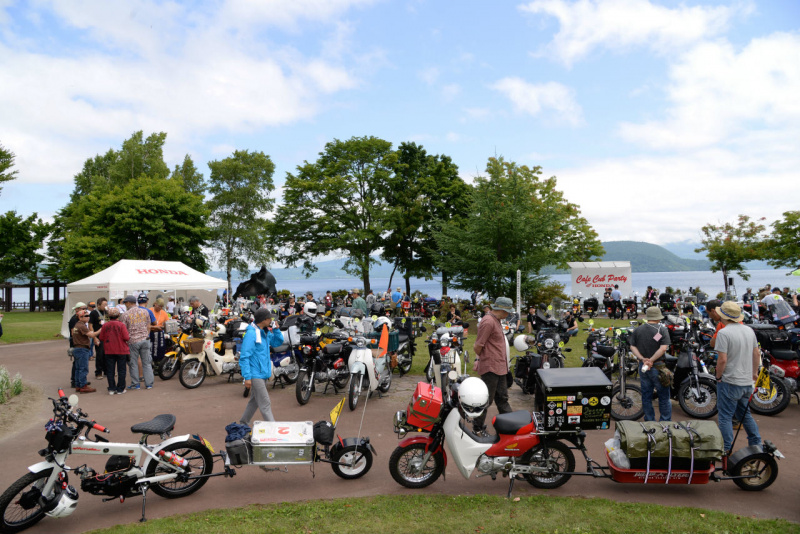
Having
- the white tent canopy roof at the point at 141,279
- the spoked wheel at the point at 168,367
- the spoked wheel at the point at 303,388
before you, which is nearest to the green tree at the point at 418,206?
the white tent canopy roof at the point at 141,279

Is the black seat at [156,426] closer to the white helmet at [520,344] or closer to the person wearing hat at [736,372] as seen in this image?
the white helmet at [520,344]

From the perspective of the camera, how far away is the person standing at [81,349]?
9.00m

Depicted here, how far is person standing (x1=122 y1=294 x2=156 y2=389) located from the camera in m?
9.33

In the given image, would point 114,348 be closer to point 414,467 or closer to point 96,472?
point 96,472

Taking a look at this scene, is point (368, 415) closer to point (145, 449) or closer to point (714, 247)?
point (145, 449)

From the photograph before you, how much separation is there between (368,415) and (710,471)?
4533mm

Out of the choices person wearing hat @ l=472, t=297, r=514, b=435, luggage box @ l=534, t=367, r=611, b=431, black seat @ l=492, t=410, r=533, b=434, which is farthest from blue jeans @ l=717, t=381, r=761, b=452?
person wearing hat @ l=472, t=297, r=514, b=435

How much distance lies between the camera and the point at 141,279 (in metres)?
17.9

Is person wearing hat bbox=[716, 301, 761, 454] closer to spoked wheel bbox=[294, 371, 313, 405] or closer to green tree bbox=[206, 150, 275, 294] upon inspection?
spoked wheel bbox=[294, 371, 313, 405]

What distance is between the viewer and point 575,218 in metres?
36.0

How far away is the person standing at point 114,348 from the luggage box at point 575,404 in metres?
7.80

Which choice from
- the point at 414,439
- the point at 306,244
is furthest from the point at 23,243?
the point at 414,439

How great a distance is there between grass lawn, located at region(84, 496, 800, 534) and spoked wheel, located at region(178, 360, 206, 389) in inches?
221

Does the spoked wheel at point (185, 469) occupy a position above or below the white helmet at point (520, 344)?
below
